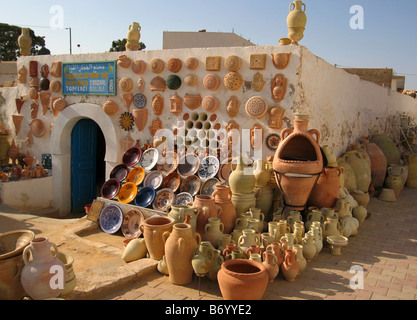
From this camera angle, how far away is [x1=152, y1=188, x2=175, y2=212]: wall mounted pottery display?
6.06 m

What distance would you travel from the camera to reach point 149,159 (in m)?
6.98

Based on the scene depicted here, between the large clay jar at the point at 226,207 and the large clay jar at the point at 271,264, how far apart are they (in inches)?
43.7

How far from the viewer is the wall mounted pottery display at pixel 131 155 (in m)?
7.32

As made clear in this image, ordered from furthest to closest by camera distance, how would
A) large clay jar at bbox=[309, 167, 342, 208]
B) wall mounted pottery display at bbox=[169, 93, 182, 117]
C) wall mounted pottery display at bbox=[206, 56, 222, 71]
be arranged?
wall mounted pottery display at bbox=[169, 93, 182, 117] < wall mounted pottery display at bbox=[206, 56, 222, 71] < large clay jar at bbox=[309, 167, 342, 208]

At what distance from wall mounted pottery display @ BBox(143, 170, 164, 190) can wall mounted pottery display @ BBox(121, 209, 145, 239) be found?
0.72 m

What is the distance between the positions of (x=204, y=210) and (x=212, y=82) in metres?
2.93

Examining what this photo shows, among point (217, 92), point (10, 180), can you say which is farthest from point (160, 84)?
point (10, 180)

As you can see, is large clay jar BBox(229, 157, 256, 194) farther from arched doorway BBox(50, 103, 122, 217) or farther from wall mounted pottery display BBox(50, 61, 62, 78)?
wall mounted pottery display BBox(50, 61, 62, 78)

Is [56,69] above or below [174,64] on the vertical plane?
above

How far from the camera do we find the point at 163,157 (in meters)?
6.89

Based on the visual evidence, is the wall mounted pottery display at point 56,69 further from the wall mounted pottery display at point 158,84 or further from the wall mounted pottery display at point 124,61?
the wall mounted pottery display at point 158,84

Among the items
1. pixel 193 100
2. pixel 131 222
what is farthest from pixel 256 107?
pixel 131 222

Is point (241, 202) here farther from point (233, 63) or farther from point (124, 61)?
point (124, 61)

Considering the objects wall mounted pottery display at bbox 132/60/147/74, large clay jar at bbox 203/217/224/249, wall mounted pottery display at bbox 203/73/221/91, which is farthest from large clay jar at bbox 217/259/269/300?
wall mounted pottery display at bbox 132/60/147/74
